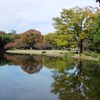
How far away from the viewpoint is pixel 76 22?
174 ft

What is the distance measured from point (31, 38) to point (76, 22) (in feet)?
126

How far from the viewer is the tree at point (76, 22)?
173 ft

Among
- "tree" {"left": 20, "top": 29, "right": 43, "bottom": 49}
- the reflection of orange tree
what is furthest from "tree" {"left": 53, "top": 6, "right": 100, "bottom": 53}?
"tree" {"left": 20, "top": 29, "right": 43, "bottom": 49}

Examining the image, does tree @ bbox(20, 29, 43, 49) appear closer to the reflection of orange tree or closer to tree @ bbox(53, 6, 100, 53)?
tree @ bbox(53, 6, 100, 53)

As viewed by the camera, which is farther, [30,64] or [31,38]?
[31,38]

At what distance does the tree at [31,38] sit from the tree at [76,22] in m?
35.8

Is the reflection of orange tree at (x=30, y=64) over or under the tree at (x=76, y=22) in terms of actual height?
under

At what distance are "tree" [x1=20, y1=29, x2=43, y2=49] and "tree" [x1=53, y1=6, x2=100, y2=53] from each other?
3576cm

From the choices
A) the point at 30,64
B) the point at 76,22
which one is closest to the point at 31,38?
the point at 76,22

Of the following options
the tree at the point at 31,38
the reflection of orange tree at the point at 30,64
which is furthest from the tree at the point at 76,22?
the tree at the point at 31,38

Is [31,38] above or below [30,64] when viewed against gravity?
above

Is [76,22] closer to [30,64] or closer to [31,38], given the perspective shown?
[30,64]

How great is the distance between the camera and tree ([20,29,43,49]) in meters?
89.4

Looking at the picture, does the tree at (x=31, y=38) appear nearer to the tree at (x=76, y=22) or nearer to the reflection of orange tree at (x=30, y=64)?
the tree at (x=76, y=22)
